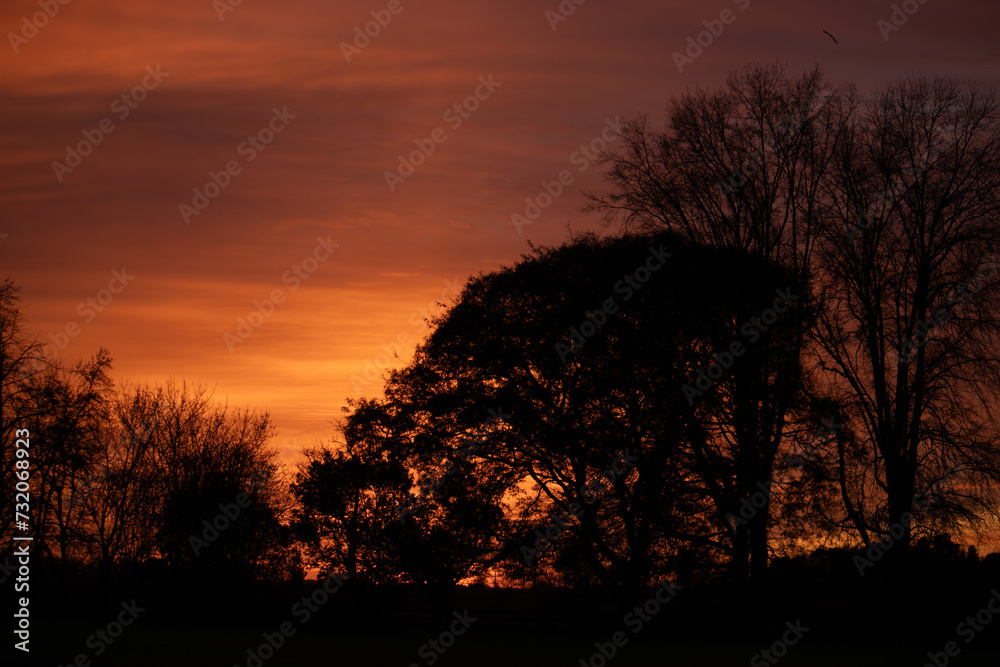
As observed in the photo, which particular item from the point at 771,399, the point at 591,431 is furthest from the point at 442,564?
the point at 771,399

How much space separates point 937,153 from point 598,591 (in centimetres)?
2075

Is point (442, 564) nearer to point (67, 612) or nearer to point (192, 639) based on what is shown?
point (192, 639)

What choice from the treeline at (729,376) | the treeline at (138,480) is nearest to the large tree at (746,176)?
the treeline at (729,376)

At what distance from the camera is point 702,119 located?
3481cm

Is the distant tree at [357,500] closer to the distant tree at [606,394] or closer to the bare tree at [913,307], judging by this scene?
the distant tree at [606,394]
